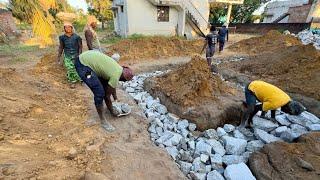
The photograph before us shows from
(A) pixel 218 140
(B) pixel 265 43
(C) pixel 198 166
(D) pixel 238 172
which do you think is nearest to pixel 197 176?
(C) pixel 198 166

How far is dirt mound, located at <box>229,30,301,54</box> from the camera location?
12.4m

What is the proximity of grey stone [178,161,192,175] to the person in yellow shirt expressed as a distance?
5.29ft

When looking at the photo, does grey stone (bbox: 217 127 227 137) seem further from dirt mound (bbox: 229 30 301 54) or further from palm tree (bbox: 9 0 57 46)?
dirt mound (bbox: 229 30 301 54)

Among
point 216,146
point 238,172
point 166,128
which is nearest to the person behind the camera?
point 238,172

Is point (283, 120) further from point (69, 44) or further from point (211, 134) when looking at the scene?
point (69, 44)

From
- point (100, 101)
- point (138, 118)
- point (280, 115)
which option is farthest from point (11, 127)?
point (280, 115)

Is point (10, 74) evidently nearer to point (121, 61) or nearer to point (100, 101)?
point (100, 101)

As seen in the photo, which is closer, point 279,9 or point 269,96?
point 269,96

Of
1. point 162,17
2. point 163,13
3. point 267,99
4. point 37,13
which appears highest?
point 37,13

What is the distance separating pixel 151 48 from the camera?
11359 mm

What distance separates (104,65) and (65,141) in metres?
1.23

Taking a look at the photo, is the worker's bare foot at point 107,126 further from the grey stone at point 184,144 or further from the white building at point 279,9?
the white building at point 279,9

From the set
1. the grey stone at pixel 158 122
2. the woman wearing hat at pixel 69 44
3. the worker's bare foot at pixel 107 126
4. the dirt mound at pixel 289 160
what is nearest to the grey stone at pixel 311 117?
the dirt mound at pixel 289 160

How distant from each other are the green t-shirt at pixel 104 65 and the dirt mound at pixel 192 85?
1960 millimetres
